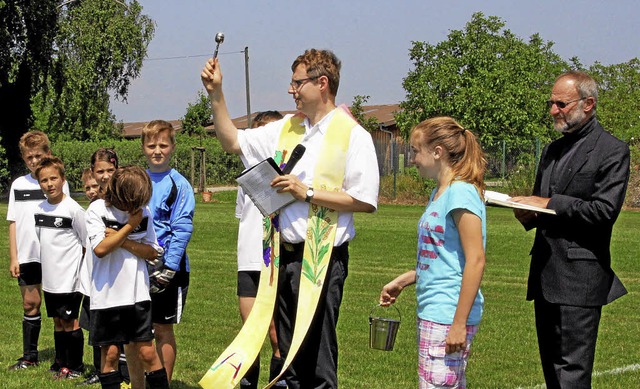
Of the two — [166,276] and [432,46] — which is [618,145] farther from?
[432,46]

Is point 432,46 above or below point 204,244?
above

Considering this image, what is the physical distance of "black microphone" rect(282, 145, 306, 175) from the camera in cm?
514

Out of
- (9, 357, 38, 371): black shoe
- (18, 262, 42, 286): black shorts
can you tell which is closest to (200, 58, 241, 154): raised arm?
(18, 262, 42, 286): black shorts

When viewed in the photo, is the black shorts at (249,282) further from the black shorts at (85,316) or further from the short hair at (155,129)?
the black shorts at (85,316)

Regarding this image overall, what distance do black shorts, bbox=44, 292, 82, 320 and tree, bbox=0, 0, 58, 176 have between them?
32078 millimetres

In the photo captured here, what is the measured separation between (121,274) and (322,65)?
1830 millimetres

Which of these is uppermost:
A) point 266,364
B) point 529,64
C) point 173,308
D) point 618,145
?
point 529,64

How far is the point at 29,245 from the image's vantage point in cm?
781

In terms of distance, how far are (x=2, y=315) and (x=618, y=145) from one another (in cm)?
726

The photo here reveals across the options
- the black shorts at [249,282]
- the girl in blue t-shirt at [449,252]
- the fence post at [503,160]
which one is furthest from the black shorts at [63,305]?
the fence post at [503,160]

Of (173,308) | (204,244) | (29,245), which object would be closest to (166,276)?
(173,308)

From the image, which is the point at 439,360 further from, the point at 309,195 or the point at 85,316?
the point at 85,316

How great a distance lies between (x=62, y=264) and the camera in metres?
7.51

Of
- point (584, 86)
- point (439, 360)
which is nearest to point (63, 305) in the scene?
point (439, 360)
